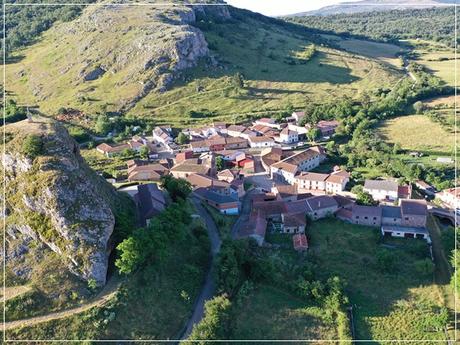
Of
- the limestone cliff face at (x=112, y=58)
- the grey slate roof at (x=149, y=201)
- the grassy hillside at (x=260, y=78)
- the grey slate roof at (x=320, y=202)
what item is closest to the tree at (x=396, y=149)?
the grey slate roof at (x=320, y=202)

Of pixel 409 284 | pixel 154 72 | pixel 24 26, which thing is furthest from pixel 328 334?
pixel 24 26

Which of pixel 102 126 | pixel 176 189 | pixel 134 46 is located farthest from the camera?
pixel 134 46

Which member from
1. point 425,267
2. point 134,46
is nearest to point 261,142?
point 425,267

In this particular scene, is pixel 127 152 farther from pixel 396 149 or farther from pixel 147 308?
pixel 396 149

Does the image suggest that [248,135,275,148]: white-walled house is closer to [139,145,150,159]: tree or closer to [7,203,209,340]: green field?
[139,145,150,159]: tree

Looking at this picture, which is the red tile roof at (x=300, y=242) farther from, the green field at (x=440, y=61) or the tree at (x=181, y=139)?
the green field at (x=440, y=61)

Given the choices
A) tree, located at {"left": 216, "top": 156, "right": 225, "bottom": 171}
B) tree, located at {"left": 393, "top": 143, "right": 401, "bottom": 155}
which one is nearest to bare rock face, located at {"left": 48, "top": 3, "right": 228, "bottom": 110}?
tree, located at {"left": 216, "top": 156, "right": 225, "bottom": 171}
